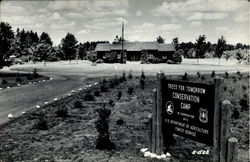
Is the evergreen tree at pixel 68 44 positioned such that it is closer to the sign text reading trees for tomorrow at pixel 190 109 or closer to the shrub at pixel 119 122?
the shrub at pixel 119 122

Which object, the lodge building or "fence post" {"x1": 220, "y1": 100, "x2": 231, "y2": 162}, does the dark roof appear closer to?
the lodge building

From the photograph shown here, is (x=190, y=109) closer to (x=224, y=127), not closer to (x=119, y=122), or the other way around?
(x=224, y=127)

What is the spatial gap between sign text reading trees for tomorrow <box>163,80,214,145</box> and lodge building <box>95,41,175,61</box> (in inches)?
2649

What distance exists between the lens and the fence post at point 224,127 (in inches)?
229

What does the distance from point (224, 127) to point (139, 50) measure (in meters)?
71.4

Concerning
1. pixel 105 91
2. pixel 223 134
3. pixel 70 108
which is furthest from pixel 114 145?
pixel 105 91

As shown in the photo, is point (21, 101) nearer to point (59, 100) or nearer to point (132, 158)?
point (59, 100)

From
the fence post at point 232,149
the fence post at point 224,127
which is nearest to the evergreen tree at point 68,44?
the fence post at point 224,127

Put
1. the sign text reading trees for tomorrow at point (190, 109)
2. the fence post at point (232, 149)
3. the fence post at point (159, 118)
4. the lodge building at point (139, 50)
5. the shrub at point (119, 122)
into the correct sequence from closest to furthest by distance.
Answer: the fence post at point (232, 149), the sign text reading trees for tomorrow at point (190, 109), the fence post at point (159, 118), the shrub at point (119, 122), the lodge building at point (139, 50)

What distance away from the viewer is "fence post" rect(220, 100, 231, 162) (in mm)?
5824

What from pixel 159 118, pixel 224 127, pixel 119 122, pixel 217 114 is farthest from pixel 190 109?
pixel 119 122

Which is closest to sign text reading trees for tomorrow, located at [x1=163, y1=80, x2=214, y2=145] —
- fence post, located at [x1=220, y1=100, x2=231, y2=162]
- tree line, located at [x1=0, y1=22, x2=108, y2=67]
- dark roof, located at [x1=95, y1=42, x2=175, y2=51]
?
fence post, located at [x1=220, y1=100, x2=231, y2=162]

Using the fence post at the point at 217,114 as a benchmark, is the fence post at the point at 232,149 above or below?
below

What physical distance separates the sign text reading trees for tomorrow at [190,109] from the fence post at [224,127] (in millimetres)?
233
